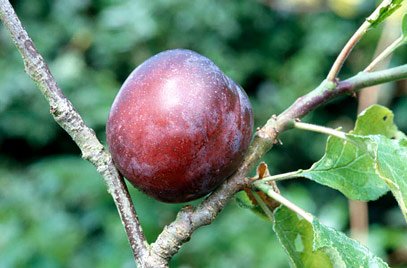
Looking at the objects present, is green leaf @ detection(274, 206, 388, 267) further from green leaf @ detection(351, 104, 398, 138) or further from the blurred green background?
the blurred green background

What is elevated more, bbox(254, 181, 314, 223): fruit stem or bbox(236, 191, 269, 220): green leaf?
bbox(254, 181, 314, 223): fruit stem

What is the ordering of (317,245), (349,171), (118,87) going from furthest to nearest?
(118,87), (349,171), (317,245)

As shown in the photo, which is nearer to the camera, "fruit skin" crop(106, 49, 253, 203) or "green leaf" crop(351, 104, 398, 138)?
"fruit skin" crop(106, 49, 253, 203)

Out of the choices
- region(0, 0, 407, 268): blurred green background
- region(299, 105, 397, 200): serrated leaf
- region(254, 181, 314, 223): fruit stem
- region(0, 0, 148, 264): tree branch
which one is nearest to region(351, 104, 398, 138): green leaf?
region(299, 105, 397, 200): serrated leaf

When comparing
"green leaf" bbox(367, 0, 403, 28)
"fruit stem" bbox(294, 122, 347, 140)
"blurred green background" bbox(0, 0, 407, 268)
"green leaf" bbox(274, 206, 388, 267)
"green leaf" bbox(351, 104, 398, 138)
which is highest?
"green leaf" bbox(367, 0, 403, 28)

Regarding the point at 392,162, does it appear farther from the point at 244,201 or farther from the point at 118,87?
the point at 118,87

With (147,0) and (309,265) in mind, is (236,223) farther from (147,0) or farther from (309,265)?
(309,265)

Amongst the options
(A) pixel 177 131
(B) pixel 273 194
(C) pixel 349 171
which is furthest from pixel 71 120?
(C) pixel 349 171

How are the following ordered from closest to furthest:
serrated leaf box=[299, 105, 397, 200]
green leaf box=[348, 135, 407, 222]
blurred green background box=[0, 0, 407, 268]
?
green leaf box=[348, 135, 407, 222] < serrated leaf box=[299, 105, 397, 200] < blurred green background box=[0, 0, 407, 268]
